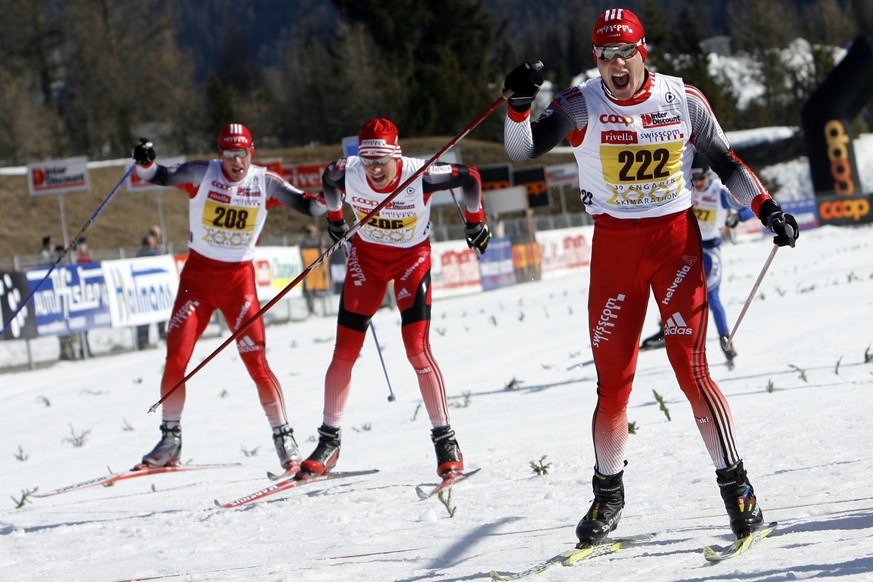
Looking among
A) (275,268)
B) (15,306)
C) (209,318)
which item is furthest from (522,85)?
(275,268)

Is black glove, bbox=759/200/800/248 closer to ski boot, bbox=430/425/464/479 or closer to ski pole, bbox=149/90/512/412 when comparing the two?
ski pole, bbox=149/90/512/412

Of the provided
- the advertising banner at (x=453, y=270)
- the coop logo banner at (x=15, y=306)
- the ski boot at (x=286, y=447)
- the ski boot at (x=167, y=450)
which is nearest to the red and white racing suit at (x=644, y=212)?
the ski boot at (x=286, y=447)

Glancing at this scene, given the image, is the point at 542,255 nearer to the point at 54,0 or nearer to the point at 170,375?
the point at 170,375

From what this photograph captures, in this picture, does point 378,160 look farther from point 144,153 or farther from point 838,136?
point 838,136

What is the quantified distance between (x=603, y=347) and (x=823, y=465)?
1606mm

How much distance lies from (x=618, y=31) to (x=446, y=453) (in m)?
3.21

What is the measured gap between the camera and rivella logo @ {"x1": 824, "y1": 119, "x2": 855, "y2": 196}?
43.6m

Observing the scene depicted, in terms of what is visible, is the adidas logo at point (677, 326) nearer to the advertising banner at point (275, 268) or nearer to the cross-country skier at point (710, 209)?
the cross-country skier at point (710, 209)

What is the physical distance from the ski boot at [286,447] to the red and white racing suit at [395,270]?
0.48 m

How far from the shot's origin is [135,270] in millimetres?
19500

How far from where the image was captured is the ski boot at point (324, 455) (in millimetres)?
7602

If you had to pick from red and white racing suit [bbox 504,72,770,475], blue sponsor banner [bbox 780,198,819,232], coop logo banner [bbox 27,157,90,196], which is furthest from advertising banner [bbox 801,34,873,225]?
red and white racing suit [bbox 504,72,770,475]

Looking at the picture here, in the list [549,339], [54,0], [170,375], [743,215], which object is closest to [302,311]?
[549,339]

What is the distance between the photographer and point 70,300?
59.0 ft
